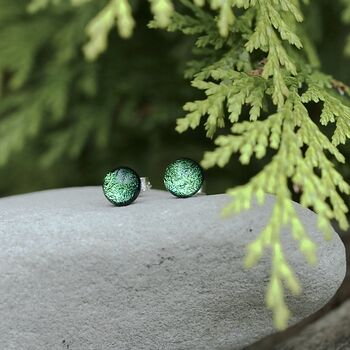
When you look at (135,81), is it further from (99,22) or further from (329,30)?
(99,22)

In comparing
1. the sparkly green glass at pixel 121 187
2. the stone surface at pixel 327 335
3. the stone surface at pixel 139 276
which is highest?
the sparkly green glass at pixel 121 187

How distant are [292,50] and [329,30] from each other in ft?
4.34

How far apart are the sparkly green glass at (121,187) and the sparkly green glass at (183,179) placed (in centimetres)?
9

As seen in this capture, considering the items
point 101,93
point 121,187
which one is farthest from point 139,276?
point 101,93

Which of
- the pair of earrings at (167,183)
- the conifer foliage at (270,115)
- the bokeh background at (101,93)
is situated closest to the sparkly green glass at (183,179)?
the pair of earrings at (167,183)

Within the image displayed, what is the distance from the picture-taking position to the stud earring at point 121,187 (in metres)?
1.53

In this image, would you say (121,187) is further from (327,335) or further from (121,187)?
(327,335)

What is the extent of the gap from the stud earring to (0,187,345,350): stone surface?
0.22 feet

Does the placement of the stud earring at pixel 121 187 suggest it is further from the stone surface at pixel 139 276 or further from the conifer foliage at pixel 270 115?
the conifer foliage at pixel 270 115

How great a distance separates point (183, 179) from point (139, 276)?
30cm

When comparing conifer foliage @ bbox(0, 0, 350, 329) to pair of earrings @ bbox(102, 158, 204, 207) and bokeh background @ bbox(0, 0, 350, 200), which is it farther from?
bokeh background @ bbox(0, 0, 350, 200)

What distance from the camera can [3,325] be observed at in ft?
4.59

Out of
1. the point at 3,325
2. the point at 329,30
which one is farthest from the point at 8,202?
the point at 329,30

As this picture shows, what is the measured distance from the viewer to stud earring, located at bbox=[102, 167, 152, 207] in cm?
153
